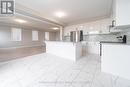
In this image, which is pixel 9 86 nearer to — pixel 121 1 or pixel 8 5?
pixel 8 5

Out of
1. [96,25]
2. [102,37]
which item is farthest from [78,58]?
[96,25]

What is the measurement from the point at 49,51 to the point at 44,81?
398cm

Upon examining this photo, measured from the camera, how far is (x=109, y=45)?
2.48 m

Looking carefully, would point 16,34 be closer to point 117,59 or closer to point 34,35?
point 34,35

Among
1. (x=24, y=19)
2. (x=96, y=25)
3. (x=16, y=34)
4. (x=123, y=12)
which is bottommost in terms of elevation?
(x=123, y=12)

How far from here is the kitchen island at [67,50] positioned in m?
4.08

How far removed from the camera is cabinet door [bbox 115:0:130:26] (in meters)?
Answer: 2.12

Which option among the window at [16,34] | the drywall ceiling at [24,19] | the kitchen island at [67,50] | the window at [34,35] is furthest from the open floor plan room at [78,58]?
the window at [34,35]

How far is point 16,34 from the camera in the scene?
9195 mm

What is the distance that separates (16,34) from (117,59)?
1006 cm

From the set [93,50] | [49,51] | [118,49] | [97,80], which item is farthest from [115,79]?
[49,51]

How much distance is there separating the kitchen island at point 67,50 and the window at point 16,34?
5580mm

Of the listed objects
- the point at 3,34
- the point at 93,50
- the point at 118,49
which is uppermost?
the point at 3,34

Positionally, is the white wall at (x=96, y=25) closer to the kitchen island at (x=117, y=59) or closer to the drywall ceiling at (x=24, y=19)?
the drywall ceiling at (x=24, y=19)
